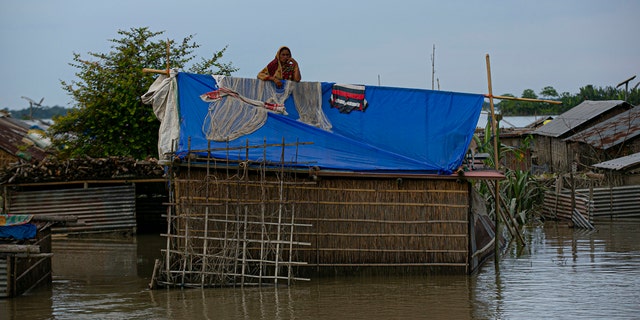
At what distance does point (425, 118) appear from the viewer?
1135 centimetres

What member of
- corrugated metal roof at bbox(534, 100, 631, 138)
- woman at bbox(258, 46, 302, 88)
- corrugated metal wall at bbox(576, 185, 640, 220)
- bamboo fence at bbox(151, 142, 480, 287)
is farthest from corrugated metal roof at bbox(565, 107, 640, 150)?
woman at bbox(258, 46, 302, 88)

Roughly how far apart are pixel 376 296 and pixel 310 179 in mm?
1851

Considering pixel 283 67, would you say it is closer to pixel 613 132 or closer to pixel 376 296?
pixel 376 296

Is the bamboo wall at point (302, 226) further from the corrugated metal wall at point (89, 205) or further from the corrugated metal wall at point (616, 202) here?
the corrugated metal wall at point (616, 202)

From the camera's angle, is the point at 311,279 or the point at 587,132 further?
the point at 587,132

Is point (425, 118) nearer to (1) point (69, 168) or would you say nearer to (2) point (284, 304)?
(2) point (284, 304)

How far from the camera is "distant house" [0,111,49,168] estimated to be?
24553mm

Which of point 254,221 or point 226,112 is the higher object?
point 226,112

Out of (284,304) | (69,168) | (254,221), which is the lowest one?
(284,304)

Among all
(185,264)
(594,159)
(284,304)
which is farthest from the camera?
(594,159)

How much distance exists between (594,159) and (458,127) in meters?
15.4

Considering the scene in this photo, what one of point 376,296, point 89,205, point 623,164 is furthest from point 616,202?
point 89,205

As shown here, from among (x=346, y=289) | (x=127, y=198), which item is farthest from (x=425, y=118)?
(x=127, y=198)

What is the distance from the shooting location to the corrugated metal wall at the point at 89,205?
17.8 m
